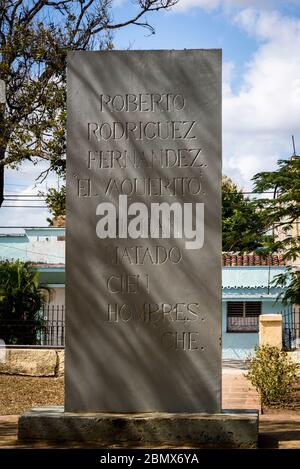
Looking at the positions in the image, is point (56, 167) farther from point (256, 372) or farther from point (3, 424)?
point (3, 424)

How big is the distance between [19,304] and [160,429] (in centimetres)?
1181

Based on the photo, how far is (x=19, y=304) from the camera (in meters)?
18.2

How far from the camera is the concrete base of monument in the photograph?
22.3 ft

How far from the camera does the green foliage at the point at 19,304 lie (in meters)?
17.3

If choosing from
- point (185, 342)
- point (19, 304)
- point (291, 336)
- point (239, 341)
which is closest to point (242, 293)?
point (239, 341)

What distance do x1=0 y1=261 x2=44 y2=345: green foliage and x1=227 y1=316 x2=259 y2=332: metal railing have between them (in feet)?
44.7

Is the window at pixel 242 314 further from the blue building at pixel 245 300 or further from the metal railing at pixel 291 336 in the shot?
the metal railing at pixel 291 336

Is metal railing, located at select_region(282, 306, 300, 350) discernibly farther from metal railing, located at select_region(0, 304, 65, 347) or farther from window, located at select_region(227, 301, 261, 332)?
window, located at select_region(227, 301, 261, 332)

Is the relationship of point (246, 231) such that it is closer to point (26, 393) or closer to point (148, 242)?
point (26, 393)

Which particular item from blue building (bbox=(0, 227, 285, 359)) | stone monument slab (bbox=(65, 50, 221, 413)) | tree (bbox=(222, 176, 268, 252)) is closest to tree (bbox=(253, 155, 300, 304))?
tree (bbox=(222, 176, 268, 252))

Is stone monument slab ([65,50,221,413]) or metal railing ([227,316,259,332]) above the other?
stone monument slab ([65,50,221,413])

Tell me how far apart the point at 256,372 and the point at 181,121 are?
6.36 metres

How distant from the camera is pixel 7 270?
18703 millimetres
